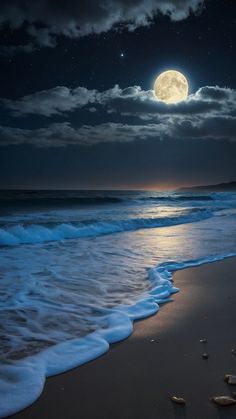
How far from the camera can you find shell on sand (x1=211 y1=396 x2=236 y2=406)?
208 cm

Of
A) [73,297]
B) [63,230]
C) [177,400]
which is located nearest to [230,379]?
[177,400]

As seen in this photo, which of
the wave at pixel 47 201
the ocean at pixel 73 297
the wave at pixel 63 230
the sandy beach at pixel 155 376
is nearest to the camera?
the sandy beach at pixel 155 376

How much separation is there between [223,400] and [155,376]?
1.67ft

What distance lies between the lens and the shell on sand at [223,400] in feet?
6.81

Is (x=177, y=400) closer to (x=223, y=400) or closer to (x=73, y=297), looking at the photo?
(x=223, y=400)

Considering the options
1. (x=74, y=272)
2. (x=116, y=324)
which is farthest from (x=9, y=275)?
(x=116, y=324)

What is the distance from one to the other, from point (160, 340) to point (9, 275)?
332 cm

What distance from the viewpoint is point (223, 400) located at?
2105 millimetres

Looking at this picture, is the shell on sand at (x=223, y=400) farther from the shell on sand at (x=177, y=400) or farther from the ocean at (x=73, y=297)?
the ocean at (x=73, y=297)

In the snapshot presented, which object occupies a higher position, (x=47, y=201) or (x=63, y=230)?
(x=47, y=201)

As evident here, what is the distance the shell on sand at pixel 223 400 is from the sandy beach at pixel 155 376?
3 centimetres

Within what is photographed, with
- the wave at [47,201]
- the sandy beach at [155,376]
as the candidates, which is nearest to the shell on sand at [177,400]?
Result: the sandy beach at [155,376]

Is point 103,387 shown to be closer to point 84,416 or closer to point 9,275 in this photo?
point 84,416

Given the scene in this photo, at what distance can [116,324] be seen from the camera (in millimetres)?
3449
